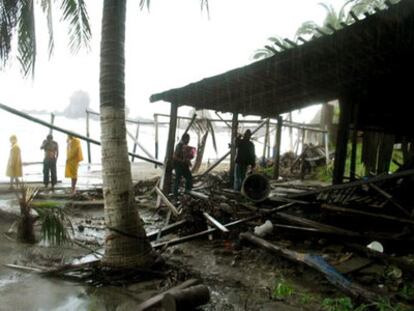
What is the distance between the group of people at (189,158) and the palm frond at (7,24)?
14.3 feet

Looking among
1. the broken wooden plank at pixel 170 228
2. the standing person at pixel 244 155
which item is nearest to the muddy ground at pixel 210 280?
the broken wooden plank at pixel 170 228

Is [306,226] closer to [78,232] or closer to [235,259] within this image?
[235,259]

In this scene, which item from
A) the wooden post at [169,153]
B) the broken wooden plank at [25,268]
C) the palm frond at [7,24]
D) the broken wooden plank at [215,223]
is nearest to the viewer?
the broken wooden plank at [25,268]

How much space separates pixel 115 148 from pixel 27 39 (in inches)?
156

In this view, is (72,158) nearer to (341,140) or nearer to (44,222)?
(44,222)

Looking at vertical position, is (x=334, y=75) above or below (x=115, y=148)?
above

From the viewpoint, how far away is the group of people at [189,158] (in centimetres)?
934

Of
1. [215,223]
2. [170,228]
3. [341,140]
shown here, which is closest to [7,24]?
[170,228]

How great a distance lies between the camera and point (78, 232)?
738cm

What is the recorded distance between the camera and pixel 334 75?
7574mm

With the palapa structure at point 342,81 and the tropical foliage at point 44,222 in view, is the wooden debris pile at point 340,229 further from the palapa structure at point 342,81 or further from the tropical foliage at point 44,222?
the palapa structure at point 342,81

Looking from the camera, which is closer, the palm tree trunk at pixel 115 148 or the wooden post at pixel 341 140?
the palm tree trunk at pixel 115 148

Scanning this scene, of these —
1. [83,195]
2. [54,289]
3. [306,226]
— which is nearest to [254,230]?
[306,226]

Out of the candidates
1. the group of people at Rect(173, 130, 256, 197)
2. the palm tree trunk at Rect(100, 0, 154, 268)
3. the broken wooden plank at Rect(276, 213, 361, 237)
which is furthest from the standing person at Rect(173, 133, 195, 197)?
the palm tree trunk at Rect(100, 0, 154, 268)
